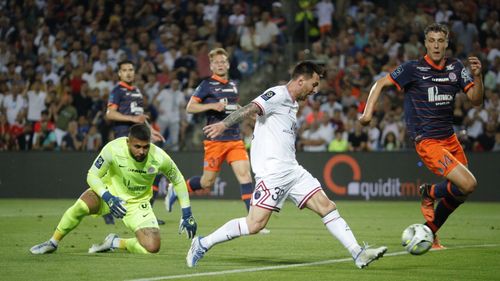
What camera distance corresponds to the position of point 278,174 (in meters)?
9.93

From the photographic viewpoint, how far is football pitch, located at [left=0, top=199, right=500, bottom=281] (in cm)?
948

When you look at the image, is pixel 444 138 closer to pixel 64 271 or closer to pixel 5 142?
pixel 64 271

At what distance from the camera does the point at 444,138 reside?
456 inches

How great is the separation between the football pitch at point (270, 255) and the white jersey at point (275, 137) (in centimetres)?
101

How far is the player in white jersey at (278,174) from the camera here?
32.3 feet

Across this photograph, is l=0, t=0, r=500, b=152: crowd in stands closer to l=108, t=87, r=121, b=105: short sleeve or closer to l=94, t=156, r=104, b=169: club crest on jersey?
l=108, t=87, r=121, b=105: short sleeve

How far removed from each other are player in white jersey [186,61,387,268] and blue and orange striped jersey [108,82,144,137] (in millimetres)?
6154

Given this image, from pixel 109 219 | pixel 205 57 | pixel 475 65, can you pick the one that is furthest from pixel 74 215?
pixel 205 57

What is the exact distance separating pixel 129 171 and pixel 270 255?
187 cm

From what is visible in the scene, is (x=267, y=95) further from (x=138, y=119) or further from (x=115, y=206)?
(x=138, y=119)

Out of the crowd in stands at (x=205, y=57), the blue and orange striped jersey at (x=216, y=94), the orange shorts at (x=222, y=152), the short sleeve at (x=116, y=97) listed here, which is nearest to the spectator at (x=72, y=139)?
the crowd in stands at (x=205, y=57)

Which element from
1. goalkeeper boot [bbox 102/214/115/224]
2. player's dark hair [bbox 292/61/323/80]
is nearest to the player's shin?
player's dark hair [bbox 292/61/323/80]

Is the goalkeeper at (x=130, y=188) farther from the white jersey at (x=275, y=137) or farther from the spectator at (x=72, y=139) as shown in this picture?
the spectator at (x=72, y=139)

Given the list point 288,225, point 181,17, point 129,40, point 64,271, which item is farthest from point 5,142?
point 64,271
